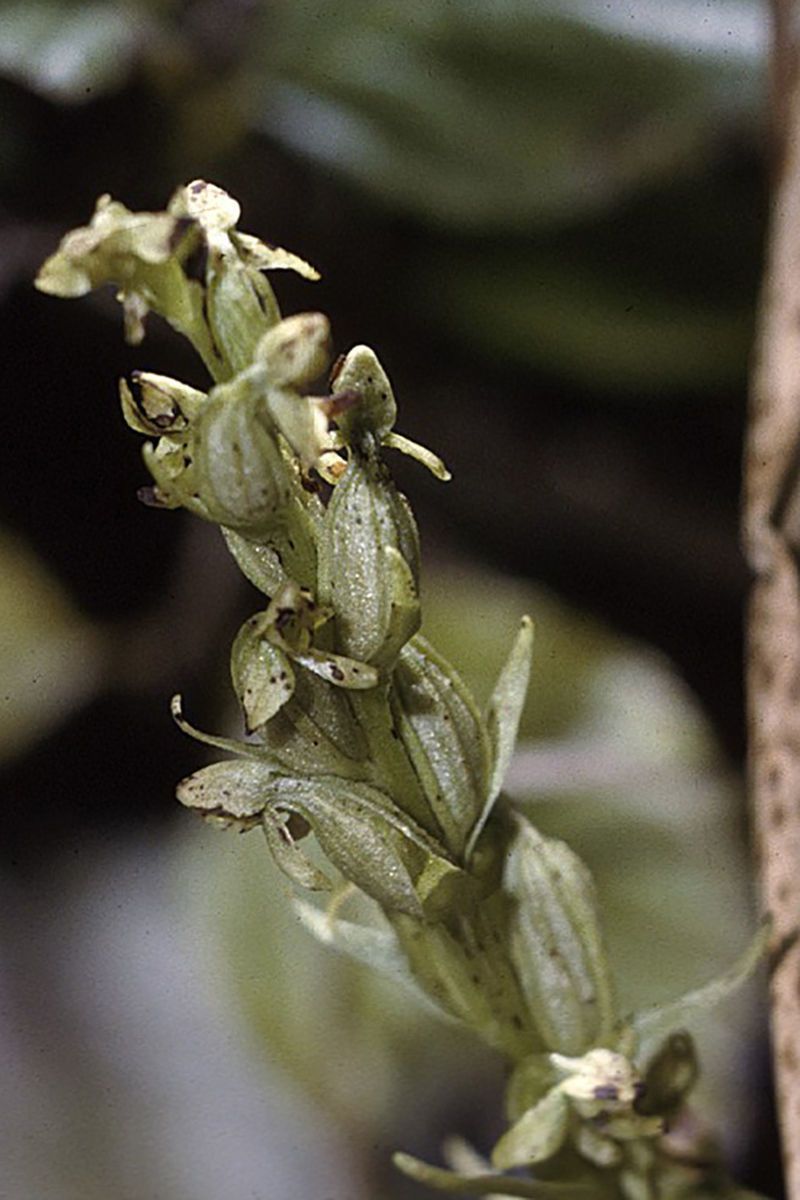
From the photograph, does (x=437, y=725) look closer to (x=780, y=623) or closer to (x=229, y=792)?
(x=229, y=792)

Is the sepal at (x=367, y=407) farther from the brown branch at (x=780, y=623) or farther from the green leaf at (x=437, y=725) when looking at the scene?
the brown branch at (x=780, y=623)

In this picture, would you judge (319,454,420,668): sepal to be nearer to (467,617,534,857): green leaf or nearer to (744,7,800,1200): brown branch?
(467,617,534,857): green leaf

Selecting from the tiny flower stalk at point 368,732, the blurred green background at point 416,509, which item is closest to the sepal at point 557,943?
the tiny flower stalk at point 368,732

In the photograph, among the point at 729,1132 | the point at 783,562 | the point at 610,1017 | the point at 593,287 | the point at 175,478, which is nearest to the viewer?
the point at 175,478

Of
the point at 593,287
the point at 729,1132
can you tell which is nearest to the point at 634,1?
the point at 593,287

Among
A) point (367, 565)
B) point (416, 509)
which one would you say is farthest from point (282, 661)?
point (416, 509)

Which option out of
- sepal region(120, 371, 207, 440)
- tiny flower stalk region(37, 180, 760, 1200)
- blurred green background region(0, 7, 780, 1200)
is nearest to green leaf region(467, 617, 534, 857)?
tiny flower stalk region(37, 180, 760, 1200)

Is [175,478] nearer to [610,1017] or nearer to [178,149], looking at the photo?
[610,1017]
